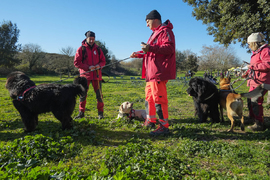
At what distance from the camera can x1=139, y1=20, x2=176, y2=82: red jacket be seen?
351 centimetres

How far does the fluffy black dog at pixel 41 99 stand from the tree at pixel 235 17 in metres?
8.16

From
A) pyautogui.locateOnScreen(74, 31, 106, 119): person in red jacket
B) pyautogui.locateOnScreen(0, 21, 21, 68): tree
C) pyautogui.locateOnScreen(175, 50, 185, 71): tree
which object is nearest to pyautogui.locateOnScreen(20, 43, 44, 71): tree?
pyautogui.locateOnScreen(0, 21, 21, 68): tree

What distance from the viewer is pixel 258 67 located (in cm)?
377

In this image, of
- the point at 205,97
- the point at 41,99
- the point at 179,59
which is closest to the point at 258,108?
the point at 205,97

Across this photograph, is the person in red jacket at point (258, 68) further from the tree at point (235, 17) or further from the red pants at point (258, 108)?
the tree at point (235, 17)

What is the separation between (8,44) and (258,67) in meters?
34.9

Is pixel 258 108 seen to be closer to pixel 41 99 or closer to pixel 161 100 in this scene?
pixel 161 100

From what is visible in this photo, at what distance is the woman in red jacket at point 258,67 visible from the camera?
3732 mm

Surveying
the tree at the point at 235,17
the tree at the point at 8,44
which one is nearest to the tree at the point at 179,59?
the tree at the point at 235,17

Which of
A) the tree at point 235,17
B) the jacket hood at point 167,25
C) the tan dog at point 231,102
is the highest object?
the tree at point 235,17

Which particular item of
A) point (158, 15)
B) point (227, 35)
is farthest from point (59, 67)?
point (158, 15)

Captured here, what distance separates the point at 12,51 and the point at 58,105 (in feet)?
104

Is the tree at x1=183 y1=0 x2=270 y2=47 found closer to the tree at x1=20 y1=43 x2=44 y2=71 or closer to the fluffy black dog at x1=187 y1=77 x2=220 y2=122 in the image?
the fluffy black dog at x1=187 y1=77 x2=220 y2=122

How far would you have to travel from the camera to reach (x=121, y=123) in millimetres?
4641
